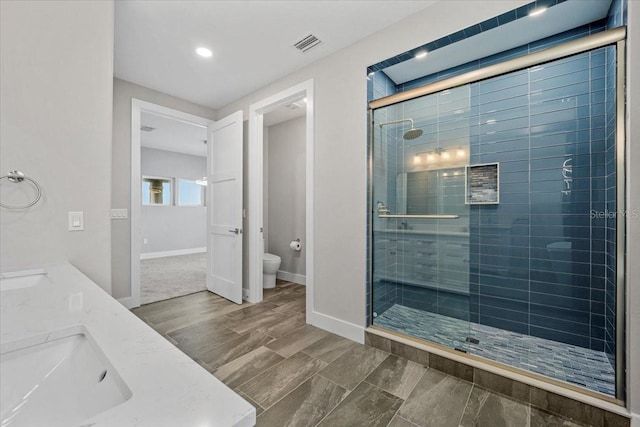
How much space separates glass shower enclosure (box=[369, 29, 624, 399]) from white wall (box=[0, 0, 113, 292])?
1.85 metres

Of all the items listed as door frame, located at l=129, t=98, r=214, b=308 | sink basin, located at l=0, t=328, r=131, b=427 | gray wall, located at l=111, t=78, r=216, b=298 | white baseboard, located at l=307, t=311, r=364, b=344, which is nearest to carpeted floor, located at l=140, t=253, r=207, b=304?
door frame, located at l=129, t=98, r=214, b=308

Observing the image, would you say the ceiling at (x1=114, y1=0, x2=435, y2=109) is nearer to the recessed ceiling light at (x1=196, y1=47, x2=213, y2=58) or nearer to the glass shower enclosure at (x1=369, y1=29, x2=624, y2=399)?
the recessed ceiling light at (x1=196, y1=47, x2=213, y2=58)

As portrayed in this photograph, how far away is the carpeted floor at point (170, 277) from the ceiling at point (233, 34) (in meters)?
2.55

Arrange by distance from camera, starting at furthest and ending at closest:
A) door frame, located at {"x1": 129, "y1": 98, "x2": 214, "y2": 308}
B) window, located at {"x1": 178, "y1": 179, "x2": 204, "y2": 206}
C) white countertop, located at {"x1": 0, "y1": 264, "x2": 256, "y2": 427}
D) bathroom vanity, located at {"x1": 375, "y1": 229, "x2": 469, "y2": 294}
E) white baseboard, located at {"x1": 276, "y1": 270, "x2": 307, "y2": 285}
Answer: window, located at {"x1": 178, "y1": 179, "x2": 204, "y2": 206}, white baseboard, located at {"x1": 276, "y1": 270, "x2": 307, "y2": 285}, door frame, located at {"x1": 129, "y1": 98, "x2": 214, "y2": 308}, bathroom vanity, located at {"x1": 375, "y1": 229, "x2": 469, "y2": 294}, white countertop, located at {"x1": 0, "y1": 264, "x2": 256, "y2": 427}

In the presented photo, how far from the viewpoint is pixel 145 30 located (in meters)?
2.19

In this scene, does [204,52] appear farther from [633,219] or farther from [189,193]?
[189,193]

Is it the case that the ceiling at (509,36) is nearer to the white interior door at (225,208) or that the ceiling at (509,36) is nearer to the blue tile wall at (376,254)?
the blue tile wall at (376,254)

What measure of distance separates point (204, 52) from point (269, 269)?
101 inches

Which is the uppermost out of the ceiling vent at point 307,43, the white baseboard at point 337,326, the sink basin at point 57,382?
the ceiling vent at point 307,43

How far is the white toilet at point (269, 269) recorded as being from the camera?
372 centimetres

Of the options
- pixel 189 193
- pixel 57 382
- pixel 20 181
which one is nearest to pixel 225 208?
pixel 20 181

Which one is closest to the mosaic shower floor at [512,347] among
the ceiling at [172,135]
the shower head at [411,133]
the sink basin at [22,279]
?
the shower head at [411,133]

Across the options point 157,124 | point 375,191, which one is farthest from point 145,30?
point 157,124

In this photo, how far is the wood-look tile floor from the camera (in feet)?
4.79
